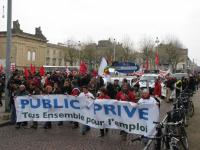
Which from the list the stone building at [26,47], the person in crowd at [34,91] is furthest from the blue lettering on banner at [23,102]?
the stone building at [26,47]

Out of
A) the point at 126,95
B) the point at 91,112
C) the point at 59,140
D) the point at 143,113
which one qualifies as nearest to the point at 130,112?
the point at 143,113

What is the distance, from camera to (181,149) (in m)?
9.02

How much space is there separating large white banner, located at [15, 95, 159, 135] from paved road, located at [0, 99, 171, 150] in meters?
0.42

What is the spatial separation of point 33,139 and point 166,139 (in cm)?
449

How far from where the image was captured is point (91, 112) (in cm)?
1286

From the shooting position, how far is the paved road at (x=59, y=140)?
10.9m

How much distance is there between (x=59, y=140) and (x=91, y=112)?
5.11 ft

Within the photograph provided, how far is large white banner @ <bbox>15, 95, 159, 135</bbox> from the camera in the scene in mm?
11484

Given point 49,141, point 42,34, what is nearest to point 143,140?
point 49,141

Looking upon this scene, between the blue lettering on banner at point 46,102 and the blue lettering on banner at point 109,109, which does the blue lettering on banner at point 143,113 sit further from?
the blue lettering on banner at point 46,102

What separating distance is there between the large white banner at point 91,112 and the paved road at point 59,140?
16.7 inches

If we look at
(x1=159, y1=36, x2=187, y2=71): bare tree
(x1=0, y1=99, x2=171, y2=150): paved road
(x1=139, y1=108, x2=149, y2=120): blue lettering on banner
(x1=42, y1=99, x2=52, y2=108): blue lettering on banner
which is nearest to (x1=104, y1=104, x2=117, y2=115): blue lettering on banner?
(x1=0, y1=99, x2=171, y2=150): paved road

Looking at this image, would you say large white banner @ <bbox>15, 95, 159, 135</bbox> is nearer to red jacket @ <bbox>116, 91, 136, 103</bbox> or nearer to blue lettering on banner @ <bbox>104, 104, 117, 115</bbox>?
blue lettering on banner @ <bbox>104, 104, 117, 115</bbox>

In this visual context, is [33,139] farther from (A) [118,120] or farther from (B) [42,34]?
(B) [42,34]
